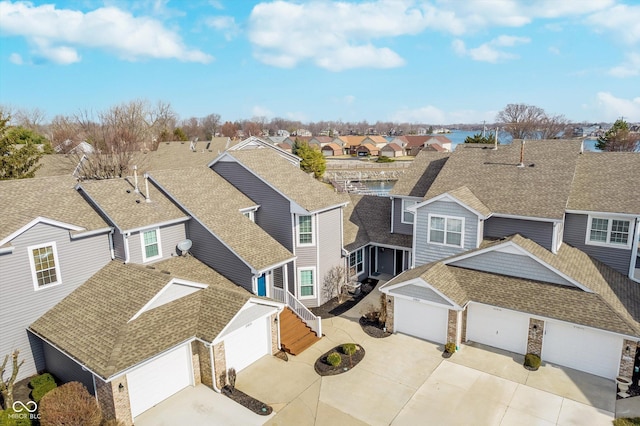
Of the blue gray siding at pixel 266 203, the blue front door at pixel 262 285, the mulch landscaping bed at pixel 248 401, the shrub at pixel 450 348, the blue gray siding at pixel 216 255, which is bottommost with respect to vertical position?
the mulch landscaping bed at pixel 248 401

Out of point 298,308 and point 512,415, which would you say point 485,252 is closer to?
point 512,415

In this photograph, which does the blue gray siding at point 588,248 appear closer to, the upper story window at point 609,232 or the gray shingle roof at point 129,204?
the upper story window at point 609,232

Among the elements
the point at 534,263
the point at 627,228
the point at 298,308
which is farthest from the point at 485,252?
the point at 298,308

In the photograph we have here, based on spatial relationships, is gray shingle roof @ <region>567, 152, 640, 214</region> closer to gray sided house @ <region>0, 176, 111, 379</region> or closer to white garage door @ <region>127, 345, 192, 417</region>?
white garage door @ <region>127, 345, 192, 417</region>

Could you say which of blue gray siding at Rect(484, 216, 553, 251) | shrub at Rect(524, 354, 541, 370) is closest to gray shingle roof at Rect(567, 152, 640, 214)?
blue gray siding at Rect(484, 216, 553, 251)

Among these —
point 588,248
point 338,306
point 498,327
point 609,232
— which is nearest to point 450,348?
point 498,327

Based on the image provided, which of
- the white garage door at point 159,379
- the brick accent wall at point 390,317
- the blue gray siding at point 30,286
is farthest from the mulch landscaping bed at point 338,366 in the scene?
the blue gray siding at point 30,286
